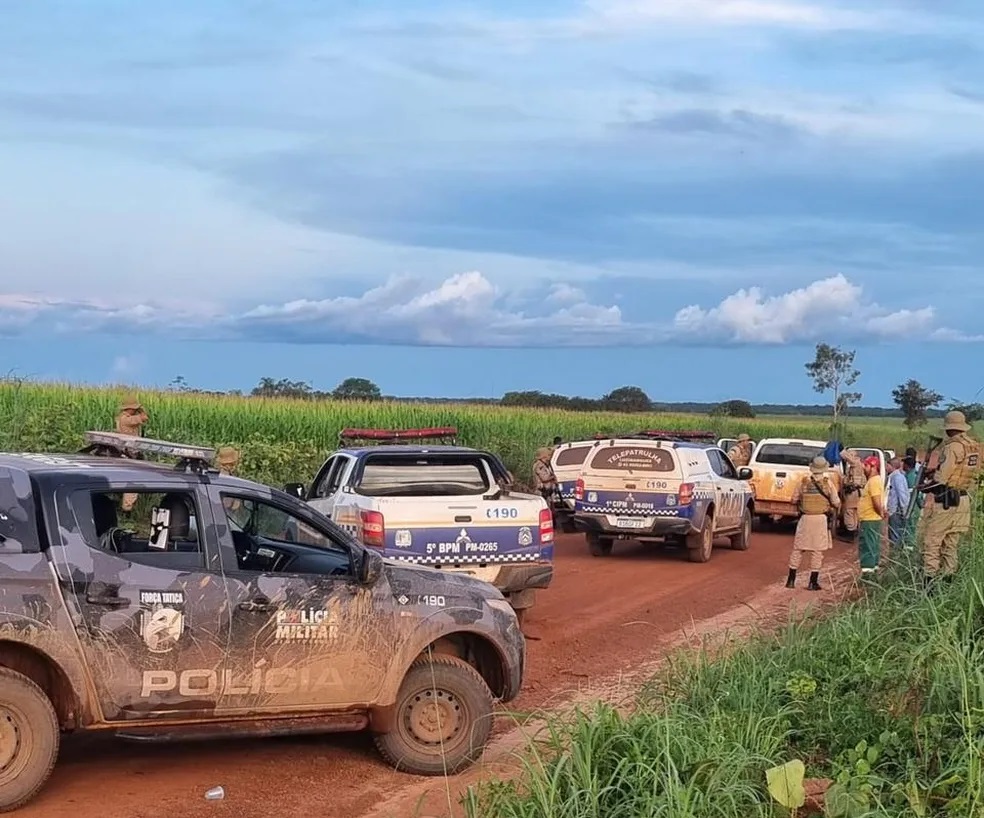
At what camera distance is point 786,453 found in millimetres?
24141

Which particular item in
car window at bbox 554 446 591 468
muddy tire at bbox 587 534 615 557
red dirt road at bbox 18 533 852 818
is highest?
car window at bbox 554 446 591 468

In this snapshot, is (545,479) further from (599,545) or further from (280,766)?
(280,766)

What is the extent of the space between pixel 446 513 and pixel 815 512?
609 cm

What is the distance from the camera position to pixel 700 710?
23.5 ft

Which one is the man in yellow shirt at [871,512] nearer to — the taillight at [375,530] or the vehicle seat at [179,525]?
the taillight at [375,530]

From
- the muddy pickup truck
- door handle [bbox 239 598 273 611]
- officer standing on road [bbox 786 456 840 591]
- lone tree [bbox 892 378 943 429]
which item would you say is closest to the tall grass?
the muddy pickup truck

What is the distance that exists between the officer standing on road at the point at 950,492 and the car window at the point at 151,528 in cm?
666

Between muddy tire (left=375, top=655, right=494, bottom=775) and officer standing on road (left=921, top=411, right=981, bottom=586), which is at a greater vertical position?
officer standing on road (left=921, top=411, right=981, bottom=586)

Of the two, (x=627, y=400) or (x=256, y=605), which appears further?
(x=627, y=400)

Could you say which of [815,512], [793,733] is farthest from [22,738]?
[815,512]

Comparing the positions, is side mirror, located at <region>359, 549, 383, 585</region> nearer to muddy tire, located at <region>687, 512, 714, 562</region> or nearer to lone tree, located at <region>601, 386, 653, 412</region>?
muddy tire, located at <region>687, 512, 714, 562</region>

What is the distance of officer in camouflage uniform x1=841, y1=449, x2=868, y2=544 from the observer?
1977 centimetres

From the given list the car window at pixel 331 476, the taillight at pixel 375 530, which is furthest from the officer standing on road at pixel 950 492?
the car window at pixel 331 476

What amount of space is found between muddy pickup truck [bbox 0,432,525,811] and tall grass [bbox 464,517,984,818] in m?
1.18
